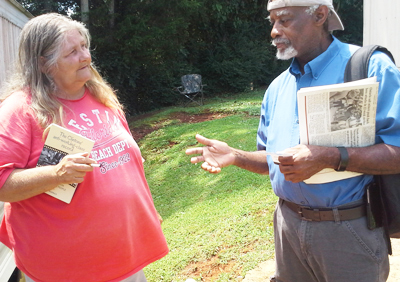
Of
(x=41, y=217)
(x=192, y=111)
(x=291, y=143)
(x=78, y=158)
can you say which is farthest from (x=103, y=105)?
(x=192, y=111)

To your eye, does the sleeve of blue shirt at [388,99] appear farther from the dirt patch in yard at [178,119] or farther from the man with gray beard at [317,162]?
the dirt patch in yard at [178,119]

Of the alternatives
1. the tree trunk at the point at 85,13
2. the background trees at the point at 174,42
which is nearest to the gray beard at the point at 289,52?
the background trees at the point at 174,42

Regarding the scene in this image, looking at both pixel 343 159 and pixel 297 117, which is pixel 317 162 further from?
pixel 297 117

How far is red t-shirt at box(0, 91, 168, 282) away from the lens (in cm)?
215

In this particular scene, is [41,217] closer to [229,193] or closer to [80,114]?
[80,114]

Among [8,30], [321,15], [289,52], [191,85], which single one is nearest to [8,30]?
[8,30]

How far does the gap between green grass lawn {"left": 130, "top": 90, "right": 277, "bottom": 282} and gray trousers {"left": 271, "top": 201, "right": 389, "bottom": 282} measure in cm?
186

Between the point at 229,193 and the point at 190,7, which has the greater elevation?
the point at 190,7

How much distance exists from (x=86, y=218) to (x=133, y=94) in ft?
51.5

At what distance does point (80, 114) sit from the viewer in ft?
7.72

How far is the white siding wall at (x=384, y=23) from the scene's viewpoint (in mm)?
4199

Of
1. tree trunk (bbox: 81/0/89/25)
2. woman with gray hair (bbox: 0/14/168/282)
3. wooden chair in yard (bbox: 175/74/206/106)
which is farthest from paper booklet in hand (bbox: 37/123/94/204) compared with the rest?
wooden chair in yard (bbox: 175/74/206/106)

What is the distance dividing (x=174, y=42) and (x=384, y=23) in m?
11.1

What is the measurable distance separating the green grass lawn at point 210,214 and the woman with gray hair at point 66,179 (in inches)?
70.6
